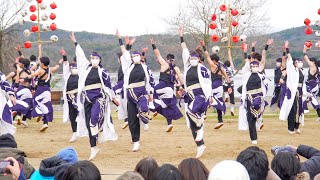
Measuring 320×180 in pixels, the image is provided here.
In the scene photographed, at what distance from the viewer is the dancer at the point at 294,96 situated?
1505 centimetres

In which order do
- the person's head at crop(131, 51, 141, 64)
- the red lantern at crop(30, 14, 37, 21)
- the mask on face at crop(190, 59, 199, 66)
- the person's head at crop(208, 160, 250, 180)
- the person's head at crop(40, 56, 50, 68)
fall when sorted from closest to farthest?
the person's head at crop(208, 160, 250, 180), the mask on face at crop(190, 59, 199, 66), the person's head at crop(131, 51, 141, 64), the person's head at crop(40, 56, 50, 68), the red lantern at crop(30, 14, 37, 21)

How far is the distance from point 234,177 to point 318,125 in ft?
46.3

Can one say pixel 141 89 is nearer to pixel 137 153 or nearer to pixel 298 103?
pixel 137 153

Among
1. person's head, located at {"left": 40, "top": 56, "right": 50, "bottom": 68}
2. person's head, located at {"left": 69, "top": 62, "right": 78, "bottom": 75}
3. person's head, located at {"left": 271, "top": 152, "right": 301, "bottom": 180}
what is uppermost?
person's head, located at {"left": 40, "top": 56, "right": 50, "bottom": 68}

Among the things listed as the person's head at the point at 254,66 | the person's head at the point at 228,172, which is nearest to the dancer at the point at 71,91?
the person's head at the point at 254,66

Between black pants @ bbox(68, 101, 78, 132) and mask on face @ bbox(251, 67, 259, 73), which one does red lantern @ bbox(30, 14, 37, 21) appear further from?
mask on face @ bbox(251, 67, 259, 73)

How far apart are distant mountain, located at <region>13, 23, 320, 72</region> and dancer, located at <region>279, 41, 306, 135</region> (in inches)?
241

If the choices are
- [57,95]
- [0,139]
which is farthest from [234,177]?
[57,95]

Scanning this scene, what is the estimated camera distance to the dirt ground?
11380mm

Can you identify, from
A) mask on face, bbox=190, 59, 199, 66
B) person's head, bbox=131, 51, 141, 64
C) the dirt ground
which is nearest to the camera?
the dirt ground

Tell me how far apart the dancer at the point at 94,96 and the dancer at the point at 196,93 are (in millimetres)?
1445

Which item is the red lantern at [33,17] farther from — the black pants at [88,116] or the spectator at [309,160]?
the spectator at [309,160]

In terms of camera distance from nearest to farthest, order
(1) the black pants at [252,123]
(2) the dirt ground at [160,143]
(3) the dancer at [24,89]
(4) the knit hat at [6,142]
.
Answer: (4) the knit hat at [6,142]
(2) the dirt ground at [160,143]
(1) the black pants at [252,123]
(3) the dancer at [24,89]

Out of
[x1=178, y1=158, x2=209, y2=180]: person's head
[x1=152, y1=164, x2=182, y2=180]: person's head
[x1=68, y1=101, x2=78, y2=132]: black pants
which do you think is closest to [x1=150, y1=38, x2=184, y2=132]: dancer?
[x1=68, y1=101, x2=78, y2=132]: black pants
